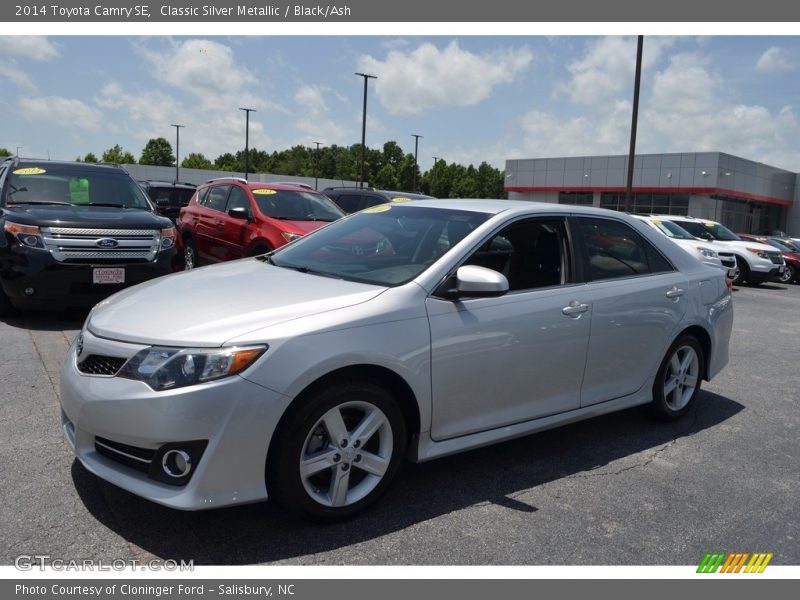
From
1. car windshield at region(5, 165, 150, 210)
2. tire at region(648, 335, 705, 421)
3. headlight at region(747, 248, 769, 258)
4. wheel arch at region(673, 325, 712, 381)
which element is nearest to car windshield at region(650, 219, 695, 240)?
headlight at region(747, 248, 769, 258)

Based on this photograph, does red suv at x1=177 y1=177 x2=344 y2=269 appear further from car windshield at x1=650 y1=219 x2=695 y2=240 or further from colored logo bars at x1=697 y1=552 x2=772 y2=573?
car windshield at x1=650 y1=219 x2=695 y2=240

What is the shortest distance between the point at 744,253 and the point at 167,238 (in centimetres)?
1627

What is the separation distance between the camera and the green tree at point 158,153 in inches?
4948

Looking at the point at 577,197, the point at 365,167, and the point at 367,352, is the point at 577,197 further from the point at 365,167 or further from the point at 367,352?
the point at 365,167

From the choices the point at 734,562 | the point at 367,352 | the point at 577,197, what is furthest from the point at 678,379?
the point at 577,197

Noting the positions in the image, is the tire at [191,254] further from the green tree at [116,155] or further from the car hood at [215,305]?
the green tree at [116,155]

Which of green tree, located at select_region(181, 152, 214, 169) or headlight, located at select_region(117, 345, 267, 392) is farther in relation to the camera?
green tree, located at select_region(181, 152, 214, 169)

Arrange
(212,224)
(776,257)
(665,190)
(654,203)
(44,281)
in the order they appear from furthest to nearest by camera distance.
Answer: (654,203) → (665,190) → (776,257) → (212,224) → (44,281)

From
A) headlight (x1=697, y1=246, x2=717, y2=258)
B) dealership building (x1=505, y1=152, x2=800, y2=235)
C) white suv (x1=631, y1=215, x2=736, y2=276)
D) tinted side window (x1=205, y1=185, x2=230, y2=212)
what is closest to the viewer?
tinted side window (x1=205, y1=185, x2=230, y2=212)

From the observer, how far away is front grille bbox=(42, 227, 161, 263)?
700 cm

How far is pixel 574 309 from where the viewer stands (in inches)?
165

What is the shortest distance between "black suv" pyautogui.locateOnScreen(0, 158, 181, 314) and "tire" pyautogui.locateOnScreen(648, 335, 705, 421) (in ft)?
17.1

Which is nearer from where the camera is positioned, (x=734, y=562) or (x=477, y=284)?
(x=734, y=562)
